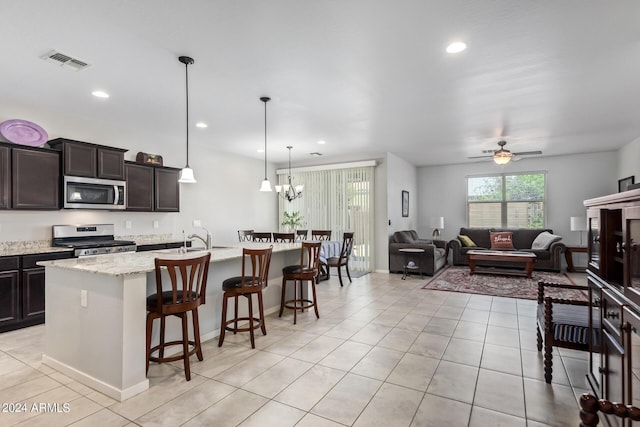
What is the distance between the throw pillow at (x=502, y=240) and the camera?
7859 mm

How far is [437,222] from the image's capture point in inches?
356

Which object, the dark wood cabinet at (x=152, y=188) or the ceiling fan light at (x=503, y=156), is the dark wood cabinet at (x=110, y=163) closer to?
the dark wood cabinet at (x=152, y=188)

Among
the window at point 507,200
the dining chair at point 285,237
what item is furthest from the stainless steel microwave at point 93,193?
the window at point 507,200

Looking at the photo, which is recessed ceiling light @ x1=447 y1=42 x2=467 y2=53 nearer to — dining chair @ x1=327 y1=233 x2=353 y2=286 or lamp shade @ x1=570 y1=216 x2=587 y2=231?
dining chair @ x1=327 y1=233 x2=353 y2=286

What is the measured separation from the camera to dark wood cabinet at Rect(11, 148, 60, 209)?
379cm

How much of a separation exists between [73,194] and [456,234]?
8.52 meters

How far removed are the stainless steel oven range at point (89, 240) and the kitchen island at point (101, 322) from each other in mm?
1435

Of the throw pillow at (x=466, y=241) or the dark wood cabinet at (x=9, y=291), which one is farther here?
the throw pillow at (x=466, y=241)

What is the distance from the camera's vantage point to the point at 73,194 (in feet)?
13.9

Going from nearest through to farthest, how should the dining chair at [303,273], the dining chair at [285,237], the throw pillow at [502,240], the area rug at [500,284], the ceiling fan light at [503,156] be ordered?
the dining chair at [303,273], the area rug at [500,284], the ceiling fan light at [503,156], the dining chair at [285,237], the throw pillow at [502,240]

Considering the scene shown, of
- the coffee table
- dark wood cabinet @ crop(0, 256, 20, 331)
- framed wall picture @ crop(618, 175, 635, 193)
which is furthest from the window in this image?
dark wood cabinet @ crop(0, 256, 20, 331)

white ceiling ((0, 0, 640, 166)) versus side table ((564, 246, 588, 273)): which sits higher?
white ceiling ((0, 0, 640, 166))

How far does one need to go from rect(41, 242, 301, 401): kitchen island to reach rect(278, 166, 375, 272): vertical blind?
4.97 meters

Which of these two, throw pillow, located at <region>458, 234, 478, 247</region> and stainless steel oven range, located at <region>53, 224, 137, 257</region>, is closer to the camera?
stainless steel oven range, located at <region>53, 224, 137, 257</region>
